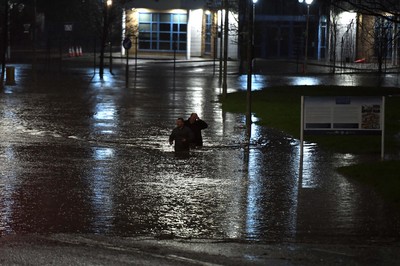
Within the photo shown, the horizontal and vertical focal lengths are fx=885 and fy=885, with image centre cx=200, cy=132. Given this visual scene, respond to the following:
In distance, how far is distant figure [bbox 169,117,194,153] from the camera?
19.4 m

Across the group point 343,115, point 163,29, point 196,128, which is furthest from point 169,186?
point 163,29

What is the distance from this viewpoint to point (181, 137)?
63.9 feet

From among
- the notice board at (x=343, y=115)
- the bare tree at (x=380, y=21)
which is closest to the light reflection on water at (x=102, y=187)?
the notice board at (x=343, y=115)

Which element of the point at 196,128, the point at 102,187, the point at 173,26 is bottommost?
the point at 102,187

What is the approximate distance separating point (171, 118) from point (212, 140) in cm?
574

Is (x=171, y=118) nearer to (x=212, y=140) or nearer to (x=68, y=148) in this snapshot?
(x=212, y=140)

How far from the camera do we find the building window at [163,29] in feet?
290

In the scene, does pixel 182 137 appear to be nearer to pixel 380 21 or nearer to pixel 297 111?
pixel 297 111

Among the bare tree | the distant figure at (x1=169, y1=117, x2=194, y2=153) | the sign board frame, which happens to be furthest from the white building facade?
the sign board frame

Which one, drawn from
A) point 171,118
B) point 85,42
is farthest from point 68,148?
point 85,42

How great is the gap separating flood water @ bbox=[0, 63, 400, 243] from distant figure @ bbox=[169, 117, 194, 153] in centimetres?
33

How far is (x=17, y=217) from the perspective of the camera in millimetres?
11828

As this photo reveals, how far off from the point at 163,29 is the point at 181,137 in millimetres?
70004

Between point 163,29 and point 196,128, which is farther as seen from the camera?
point 163,29
